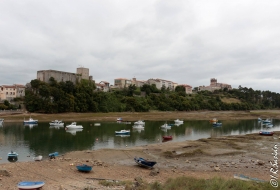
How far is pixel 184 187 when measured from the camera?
45.9ft

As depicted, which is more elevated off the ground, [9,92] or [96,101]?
[9,92]

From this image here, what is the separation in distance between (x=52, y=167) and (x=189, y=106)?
105 metres

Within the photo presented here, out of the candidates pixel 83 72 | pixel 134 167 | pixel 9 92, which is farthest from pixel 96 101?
pixel 134 167

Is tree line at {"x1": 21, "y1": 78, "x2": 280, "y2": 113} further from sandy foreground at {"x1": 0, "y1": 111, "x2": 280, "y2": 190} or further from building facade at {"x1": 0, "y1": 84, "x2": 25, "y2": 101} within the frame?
sandy foreground at {"x1": 0, "y1": 111, "x2": 280, "y2": 190}

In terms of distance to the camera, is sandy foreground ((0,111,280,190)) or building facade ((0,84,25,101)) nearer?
sandy foreground ((0,111,280,190))

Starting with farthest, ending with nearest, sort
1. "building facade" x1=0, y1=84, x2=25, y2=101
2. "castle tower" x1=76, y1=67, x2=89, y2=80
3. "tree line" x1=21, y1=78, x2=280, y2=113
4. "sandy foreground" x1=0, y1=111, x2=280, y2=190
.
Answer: "castle tower" x1=76, y1=67, x2=89, y2=80 < "building facade" x1=0, y1=84, x2=25, y2=101 < "tree line" x1=21, y1=78, x2=280, y2=113 < "sandy foreground" x1=0, y1=111, x2=280, y2=190

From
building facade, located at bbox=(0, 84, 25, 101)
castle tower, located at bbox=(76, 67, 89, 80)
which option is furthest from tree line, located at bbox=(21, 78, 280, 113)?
building facade, located at bbox=(0, 84, 25, 101)

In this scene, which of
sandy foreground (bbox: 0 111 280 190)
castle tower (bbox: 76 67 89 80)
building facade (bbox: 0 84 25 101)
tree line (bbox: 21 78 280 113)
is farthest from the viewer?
castle tower (bbox: 76 67 89 80)

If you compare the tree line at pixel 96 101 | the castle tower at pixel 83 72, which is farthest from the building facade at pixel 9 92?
the castle tower at pixel 83 72

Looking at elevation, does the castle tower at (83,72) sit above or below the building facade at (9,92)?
above

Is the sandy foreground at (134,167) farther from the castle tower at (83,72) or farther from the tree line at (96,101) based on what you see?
the castle tower at (83,72)

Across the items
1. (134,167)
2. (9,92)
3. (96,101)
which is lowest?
(134,167)

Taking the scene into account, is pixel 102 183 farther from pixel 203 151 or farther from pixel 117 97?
pixel 117 97

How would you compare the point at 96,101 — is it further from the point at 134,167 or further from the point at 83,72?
the point at 134,167
